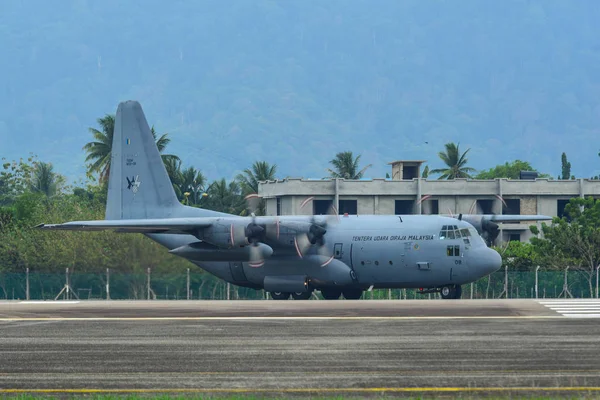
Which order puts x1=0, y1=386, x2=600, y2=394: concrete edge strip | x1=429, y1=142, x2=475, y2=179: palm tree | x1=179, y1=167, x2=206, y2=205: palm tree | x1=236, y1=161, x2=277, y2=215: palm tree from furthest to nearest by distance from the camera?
→ x1=429, y1=142, x2=475, y2=179: palm tree, x1=236, y1=161, x2=277, y2=215: palm tree, x1=179, y1=167, x2=206, y2=205: palm tree, x1=0, y1=386, x2=600, y2=394: concrete edge strip

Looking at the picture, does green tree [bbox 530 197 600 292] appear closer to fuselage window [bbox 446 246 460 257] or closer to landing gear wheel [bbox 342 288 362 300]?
landing gear wheel [bbox 342 288 362 300]

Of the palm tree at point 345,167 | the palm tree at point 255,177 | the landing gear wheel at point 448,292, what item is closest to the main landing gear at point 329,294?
the landing gear wheel at point 448,292

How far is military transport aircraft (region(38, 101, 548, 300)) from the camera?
121 feet

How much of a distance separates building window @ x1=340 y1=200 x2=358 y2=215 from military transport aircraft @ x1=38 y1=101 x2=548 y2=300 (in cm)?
4201

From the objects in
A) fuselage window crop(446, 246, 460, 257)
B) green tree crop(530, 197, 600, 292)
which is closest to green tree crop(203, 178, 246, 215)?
green tree crop(530, 197, 600, 292)

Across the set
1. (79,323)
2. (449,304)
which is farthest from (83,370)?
(449,304)

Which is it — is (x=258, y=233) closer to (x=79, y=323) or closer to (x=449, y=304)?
(x=449, y=304)

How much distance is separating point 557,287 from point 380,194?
134 feet

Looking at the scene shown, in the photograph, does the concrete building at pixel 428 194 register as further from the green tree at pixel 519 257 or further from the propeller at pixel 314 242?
the propeller at pixel 314 242

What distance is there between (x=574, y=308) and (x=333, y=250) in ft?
42.3

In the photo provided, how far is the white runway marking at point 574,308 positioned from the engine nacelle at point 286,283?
1136cm

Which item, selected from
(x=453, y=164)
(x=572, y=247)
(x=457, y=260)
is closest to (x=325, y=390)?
(x=457, y=260)

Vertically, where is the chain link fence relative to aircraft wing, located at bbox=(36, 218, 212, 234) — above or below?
below

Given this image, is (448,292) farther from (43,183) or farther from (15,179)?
(15,179)
